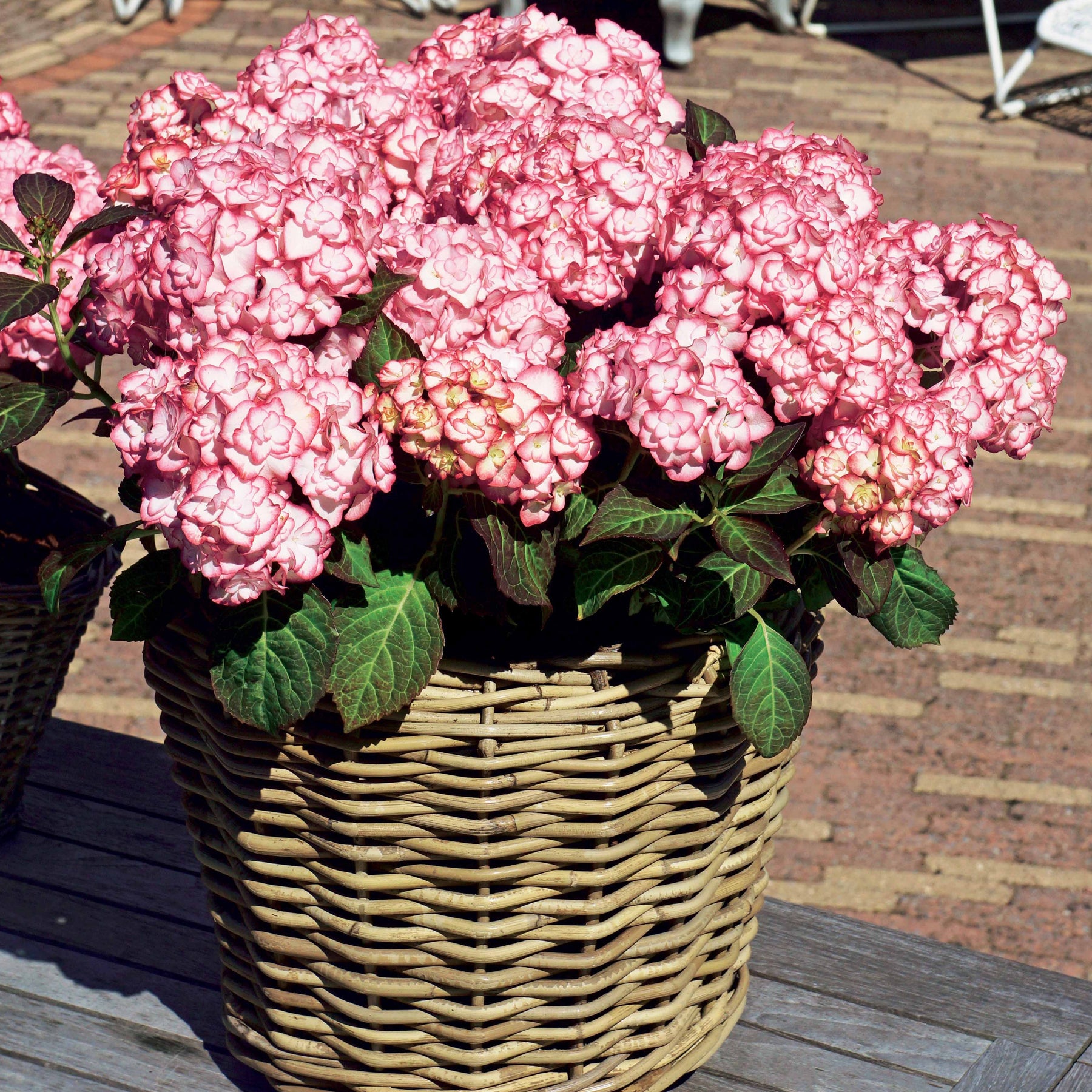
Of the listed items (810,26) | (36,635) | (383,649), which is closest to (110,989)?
(36,635)

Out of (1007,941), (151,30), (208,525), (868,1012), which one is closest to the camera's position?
(208,525)

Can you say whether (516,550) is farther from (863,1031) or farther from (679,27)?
(679,27)

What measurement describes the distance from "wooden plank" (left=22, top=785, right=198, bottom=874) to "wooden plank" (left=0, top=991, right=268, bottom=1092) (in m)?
0.25

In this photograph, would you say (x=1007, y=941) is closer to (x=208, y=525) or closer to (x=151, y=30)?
(x=208, y=525)

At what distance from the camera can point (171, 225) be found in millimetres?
1034

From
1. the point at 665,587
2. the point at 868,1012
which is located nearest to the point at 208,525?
the point at 665,587

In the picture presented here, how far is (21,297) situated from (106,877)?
726mm

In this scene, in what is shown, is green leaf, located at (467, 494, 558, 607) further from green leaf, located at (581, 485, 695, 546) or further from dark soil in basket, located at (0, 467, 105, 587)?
dark soil in basket, located at (0, 467, 105, 587)

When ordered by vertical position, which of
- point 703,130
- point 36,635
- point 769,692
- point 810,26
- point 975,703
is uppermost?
point 703,130

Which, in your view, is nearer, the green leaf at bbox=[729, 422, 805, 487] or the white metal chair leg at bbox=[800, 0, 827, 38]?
Result: the green leaf at bbox=[729, 422, 805, 487]

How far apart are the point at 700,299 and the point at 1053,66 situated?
19.7 ft

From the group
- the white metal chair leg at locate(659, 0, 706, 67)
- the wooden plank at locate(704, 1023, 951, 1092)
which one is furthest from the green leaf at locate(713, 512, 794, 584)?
the white metal chair leg at locate(659, 0, 706, 67)

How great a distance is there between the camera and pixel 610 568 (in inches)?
42.4

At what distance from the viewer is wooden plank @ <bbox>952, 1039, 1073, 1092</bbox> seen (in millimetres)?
1392
